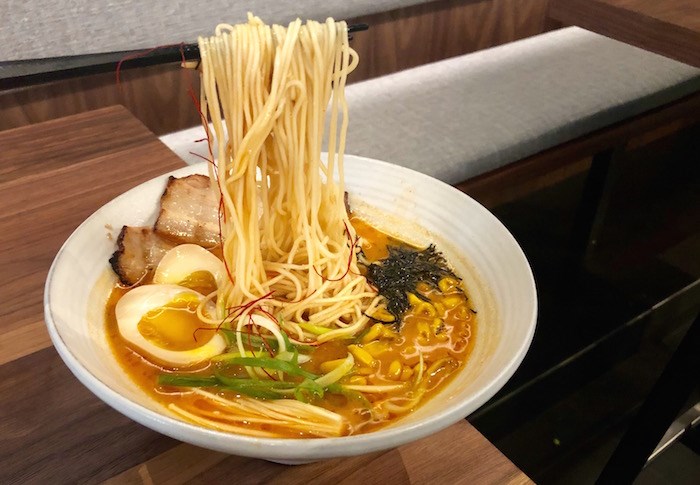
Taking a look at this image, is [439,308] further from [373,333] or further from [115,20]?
[115,20]

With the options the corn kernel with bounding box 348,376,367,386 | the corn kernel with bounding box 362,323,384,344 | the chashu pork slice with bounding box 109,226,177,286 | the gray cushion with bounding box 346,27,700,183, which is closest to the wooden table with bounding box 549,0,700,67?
the gray cushion with bounding box 346,27,700,183

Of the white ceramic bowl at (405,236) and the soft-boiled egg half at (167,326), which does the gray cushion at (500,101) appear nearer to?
the white ceramic bowl at (405,236)

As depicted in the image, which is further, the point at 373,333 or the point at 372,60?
the point at 372,60

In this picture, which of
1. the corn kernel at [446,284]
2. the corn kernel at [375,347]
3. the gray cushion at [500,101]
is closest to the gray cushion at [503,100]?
the gray cushion at [500,101]

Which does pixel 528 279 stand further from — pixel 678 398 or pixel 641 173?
pixel 641 173

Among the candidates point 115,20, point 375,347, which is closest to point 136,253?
point 375,347

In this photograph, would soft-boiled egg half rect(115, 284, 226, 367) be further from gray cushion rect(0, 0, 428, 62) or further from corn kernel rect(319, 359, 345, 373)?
gray cushion rect(0, 0, 428, 62)
